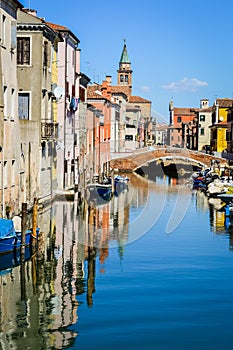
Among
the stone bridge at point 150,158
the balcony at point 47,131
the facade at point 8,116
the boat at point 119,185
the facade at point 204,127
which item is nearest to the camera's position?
the facade at point 8,116

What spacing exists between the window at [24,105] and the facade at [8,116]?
322 cm

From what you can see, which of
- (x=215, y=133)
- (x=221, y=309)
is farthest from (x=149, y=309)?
(x=215, y=133)

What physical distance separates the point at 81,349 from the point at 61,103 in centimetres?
1768

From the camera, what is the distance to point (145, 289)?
37.1 ft

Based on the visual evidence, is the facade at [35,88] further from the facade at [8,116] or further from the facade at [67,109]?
the facade at [8,116]

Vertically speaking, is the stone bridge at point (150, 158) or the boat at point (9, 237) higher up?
the stone bridge at point (150, 158)

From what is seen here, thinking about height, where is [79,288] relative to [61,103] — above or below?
below

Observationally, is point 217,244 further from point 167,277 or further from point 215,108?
point 215,108

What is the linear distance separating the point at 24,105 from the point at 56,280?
32.9ft

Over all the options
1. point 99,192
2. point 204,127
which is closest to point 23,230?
point 99,192

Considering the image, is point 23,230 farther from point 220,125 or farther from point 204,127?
point 204,127

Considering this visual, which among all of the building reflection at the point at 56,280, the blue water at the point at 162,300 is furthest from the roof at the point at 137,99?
the blue water at the point at 162,300

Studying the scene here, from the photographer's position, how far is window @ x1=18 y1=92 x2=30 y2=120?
68.9ft

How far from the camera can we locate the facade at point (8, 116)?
15.8 m
